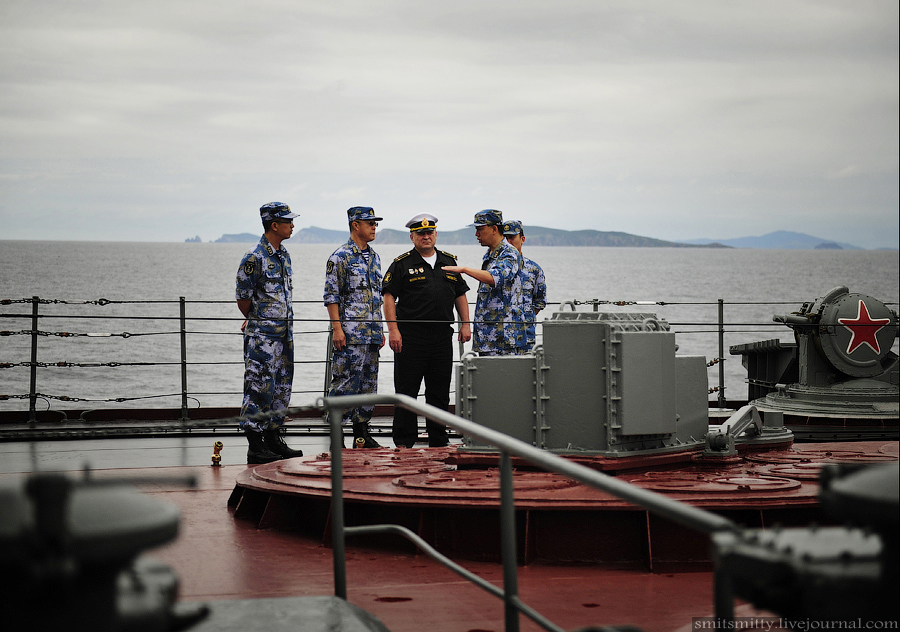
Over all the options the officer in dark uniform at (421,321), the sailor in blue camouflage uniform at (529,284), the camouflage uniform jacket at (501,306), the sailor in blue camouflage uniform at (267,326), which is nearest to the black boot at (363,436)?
the officer in dark uniform at (421,321)

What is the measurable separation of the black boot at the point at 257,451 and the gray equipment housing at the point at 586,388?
1.98 meters

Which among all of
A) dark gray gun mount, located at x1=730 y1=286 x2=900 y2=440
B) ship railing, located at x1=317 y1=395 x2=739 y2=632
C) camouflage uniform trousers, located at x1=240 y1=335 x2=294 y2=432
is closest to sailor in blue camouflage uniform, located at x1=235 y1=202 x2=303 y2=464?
camouflage uniform trousers, located at x1=240 y1=335 x2=294 y2=432

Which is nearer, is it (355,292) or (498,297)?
(355,292)

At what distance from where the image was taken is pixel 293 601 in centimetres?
363

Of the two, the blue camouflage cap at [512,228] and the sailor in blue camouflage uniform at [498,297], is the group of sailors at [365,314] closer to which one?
the sailor in blue camouflage uniform at [498,297]

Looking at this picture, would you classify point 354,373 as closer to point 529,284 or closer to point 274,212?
point 274,212

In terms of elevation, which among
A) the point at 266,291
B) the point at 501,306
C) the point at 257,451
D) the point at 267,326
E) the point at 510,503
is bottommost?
the point at 257,451

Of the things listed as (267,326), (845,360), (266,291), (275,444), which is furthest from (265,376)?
(845,360)

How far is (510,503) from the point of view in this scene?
288 centimetres

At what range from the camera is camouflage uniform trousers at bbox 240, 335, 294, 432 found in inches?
294

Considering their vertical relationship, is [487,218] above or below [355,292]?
above

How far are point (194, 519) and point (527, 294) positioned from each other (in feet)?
14.9

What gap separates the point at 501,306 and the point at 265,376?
241 centimetres

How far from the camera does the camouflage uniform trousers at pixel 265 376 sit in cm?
747
